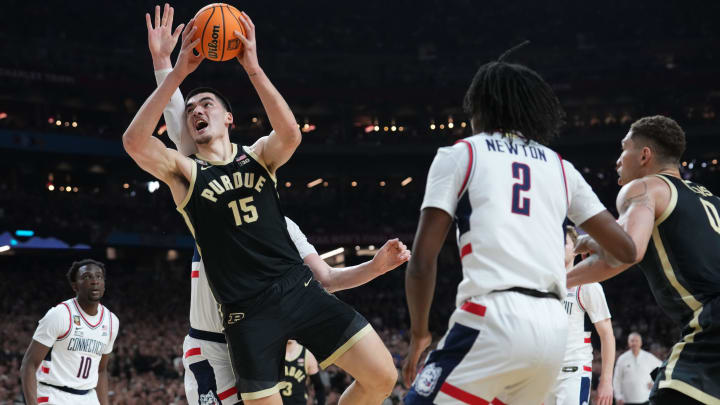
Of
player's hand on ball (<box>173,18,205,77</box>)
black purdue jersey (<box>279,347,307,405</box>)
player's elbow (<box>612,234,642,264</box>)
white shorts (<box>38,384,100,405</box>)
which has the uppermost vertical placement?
player's hand on ball (<box>173,18,205,77</box>)

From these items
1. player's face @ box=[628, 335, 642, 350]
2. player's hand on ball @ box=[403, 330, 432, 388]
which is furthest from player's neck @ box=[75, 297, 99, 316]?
player's face @ box=[628, 335, 642, 350]

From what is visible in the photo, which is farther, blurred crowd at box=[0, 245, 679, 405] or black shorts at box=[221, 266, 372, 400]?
blurred crowd at box=[0, 245, 679, 405]

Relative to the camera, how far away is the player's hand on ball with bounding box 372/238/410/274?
518cm

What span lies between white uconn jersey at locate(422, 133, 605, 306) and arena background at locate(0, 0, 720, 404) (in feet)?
80.8

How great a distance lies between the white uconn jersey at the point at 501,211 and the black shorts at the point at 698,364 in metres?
1.12

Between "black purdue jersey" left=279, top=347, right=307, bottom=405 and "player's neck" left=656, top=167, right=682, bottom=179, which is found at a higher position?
"player's neck" left=656, top=167, right=682, bottom=179

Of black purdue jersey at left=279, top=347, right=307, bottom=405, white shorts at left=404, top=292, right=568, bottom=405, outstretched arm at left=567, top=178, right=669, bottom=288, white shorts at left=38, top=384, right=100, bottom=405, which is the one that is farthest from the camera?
black purdue jersey at left=279, top=347, right=307, bottom=405

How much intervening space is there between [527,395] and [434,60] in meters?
39.4

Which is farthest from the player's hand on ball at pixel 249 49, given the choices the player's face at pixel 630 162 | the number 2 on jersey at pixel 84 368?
the number 2 on jersey at pixel 84 368

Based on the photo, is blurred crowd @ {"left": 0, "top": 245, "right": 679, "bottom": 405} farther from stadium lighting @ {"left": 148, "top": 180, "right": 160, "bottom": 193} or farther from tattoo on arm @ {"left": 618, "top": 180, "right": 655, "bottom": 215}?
tattoo on arm @ {"left": 618, "top": 180, "right": 655, "bottom": 215}

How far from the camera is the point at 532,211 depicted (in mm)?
3680

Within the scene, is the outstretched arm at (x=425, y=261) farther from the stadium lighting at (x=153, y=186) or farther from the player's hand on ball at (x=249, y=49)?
the stadium lighting at (x=153, y=186)

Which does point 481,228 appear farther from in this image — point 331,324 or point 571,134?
point 571,134

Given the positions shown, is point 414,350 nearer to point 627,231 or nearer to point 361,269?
point 627,231
